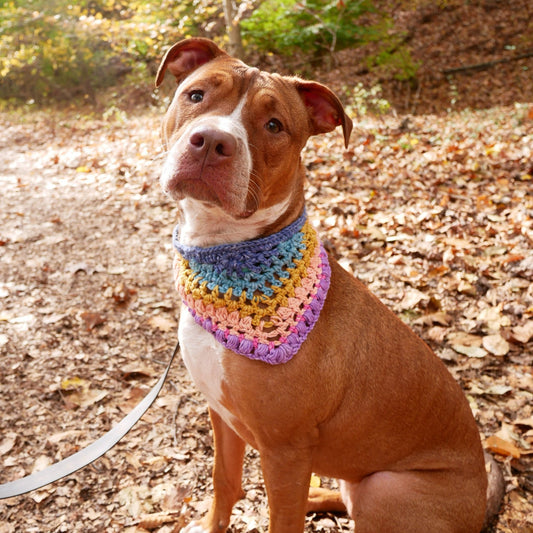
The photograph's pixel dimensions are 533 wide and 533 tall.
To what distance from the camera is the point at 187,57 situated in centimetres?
277

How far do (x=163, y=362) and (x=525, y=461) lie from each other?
274 cm

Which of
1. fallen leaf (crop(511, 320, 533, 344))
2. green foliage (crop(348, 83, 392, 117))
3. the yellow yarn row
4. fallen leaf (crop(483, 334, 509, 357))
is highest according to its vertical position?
green foliage (crop(348, 83, 392, 117))

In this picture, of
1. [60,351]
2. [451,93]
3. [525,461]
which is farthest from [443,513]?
[451,93]

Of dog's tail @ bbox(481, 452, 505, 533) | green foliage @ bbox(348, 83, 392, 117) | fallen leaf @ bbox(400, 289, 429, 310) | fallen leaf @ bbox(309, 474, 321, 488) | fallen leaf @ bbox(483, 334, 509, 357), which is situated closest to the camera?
dog's tail @ bbox(481, 452, 505, 533)

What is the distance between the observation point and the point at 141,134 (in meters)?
10.3

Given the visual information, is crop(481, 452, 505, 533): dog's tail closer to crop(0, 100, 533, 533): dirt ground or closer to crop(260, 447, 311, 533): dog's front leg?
crop(0, 100, 533, 533): dirt ground

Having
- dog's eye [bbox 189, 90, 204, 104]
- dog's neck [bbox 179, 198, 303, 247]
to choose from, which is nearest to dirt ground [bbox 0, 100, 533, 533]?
dog's neck [bbox 179, 198, 303, 247]

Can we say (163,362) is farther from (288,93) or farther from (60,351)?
(288,93)

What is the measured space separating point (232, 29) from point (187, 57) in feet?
30.7

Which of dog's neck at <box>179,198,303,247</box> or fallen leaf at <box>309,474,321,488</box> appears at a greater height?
dog's neck at <box>179,198,303,247</box>

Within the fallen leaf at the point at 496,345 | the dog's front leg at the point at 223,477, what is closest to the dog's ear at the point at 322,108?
the dog's front leg at the point at 223,477

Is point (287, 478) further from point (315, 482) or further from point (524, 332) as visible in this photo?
point (524, 332)

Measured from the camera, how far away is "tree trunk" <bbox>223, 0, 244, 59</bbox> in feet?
35.3

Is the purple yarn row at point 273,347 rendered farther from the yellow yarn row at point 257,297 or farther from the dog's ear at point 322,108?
the dog's ear at point 322,108
